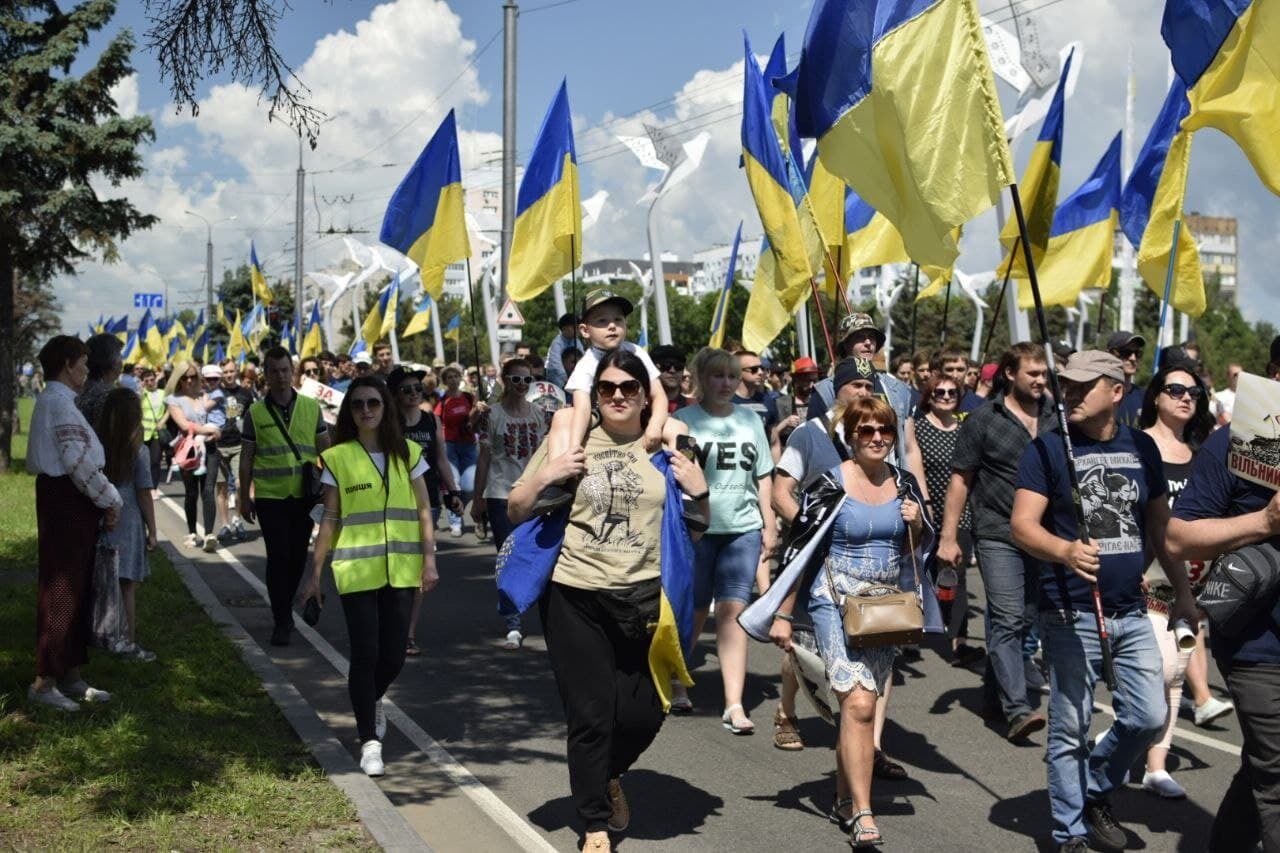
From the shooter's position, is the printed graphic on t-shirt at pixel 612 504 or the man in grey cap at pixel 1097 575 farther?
the printed graphic on t-shirt at pixel 612 504

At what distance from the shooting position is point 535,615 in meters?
11.0

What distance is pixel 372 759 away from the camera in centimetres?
639

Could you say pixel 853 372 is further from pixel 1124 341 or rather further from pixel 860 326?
pixel 1124 341

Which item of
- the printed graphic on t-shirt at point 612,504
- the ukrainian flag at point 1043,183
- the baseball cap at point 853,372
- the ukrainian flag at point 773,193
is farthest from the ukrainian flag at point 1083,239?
the printed graphic on t-shirt at point 612,504

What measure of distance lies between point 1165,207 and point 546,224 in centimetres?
545

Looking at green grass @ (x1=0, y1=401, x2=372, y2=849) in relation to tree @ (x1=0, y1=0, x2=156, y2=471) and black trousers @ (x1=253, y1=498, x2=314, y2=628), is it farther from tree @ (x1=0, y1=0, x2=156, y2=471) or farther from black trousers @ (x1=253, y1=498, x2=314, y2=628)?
tree @ (x1=0, y1=0, x2=156, y2=471)

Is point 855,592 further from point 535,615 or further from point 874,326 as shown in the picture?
point 535,615

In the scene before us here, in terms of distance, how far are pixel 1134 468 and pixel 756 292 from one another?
7.87 meters

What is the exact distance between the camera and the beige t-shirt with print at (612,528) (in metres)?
5.43

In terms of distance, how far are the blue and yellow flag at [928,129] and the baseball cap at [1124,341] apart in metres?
4.22

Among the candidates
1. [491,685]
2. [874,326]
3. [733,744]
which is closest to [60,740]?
[491,685]

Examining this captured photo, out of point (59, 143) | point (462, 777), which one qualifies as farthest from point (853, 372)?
point (59, 143)

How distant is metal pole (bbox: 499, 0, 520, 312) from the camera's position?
2184 cm

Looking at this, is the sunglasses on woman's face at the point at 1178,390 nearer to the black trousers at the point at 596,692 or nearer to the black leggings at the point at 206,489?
the black trousers at the point at 596,692
